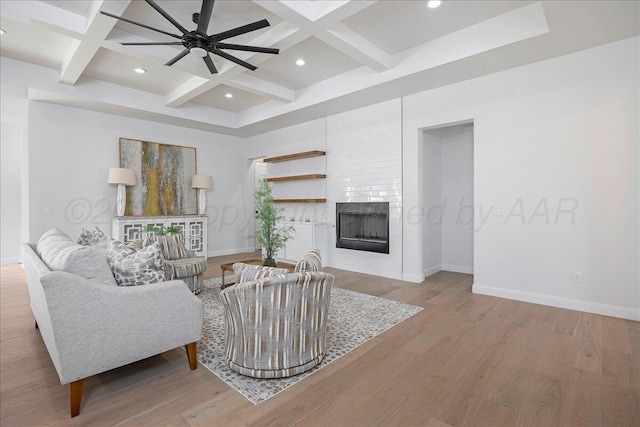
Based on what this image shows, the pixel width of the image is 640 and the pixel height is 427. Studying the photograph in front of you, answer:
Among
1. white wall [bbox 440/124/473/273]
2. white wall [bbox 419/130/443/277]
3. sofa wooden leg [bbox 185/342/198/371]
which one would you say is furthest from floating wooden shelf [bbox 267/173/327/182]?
sofa wooden leg [bbox 185/342/198/371]

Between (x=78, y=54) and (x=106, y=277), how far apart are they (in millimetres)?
3348

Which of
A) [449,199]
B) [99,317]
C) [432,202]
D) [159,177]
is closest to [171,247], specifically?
[99,317]

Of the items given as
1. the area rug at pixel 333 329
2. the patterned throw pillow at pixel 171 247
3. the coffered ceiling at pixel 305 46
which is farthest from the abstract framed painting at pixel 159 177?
the area rug at pixel 333 329

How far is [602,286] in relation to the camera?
3.39m

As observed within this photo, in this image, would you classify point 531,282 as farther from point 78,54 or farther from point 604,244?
point 78,54

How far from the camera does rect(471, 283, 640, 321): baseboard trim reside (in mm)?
3258

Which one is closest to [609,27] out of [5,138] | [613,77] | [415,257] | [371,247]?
[613,77]

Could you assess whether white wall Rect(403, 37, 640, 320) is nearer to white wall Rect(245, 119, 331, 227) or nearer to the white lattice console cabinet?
white wall Rect(245, 119, 331, 227)

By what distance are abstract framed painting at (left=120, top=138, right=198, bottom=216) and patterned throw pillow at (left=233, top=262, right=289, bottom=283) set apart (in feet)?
15.8

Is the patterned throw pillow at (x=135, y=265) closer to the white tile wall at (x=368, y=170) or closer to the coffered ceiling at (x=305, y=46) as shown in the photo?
the coffered ceiling at (x=305, y=46)

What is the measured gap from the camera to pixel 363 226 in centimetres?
550

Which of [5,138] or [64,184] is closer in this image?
[64,184]

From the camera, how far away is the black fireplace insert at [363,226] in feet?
16.9

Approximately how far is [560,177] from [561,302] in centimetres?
144
